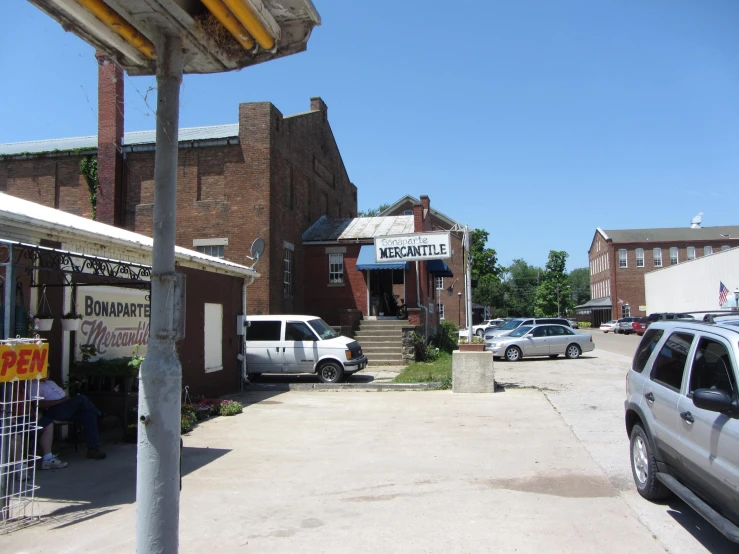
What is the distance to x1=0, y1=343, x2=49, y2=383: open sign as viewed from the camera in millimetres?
5207

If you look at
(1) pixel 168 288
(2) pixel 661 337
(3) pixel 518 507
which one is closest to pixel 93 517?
(1) pixel 168 288

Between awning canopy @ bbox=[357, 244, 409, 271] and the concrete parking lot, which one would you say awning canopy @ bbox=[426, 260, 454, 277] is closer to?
awning canopy @ bbox=[357, 244, 409, 271]

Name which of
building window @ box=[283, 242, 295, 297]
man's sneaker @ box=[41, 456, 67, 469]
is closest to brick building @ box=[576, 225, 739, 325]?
building window @ box=[283, 242, 295, 297]

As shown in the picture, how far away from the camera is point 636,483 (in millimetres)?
6195

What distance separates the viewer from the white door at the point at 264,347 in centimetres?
1653

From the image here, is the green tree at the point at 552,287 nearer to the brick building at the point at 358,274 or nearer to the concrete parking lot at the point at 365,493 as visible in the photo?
the brick building at the point at 358,274

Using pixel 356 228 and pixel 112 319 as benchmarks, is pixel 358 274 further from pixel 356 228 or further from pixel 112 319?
pixel 112 319

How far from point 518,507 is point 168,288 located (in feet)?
14.2

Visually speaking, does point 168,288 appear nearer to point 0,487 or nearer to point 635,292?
point 0,487

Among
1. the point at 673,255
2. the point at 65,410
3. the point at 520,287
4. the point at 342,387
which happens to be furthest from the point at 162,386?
the point at 520,287

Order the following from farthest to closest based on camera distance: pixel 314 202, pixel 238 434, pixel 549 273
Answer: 1. pixel 549 273
2. pixel 314 202
3. pixel 238 434

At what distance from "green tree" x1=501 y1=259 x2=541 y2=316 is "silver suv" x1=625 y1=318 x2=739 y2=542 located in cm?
8289

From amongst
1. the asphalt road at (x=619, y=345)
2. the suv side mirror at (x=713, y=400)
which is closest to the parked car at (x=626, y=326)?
the asphalt road at (x=619, y=345)

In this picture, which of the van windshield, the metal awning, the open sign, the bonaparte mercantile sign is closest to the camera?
the open sign
